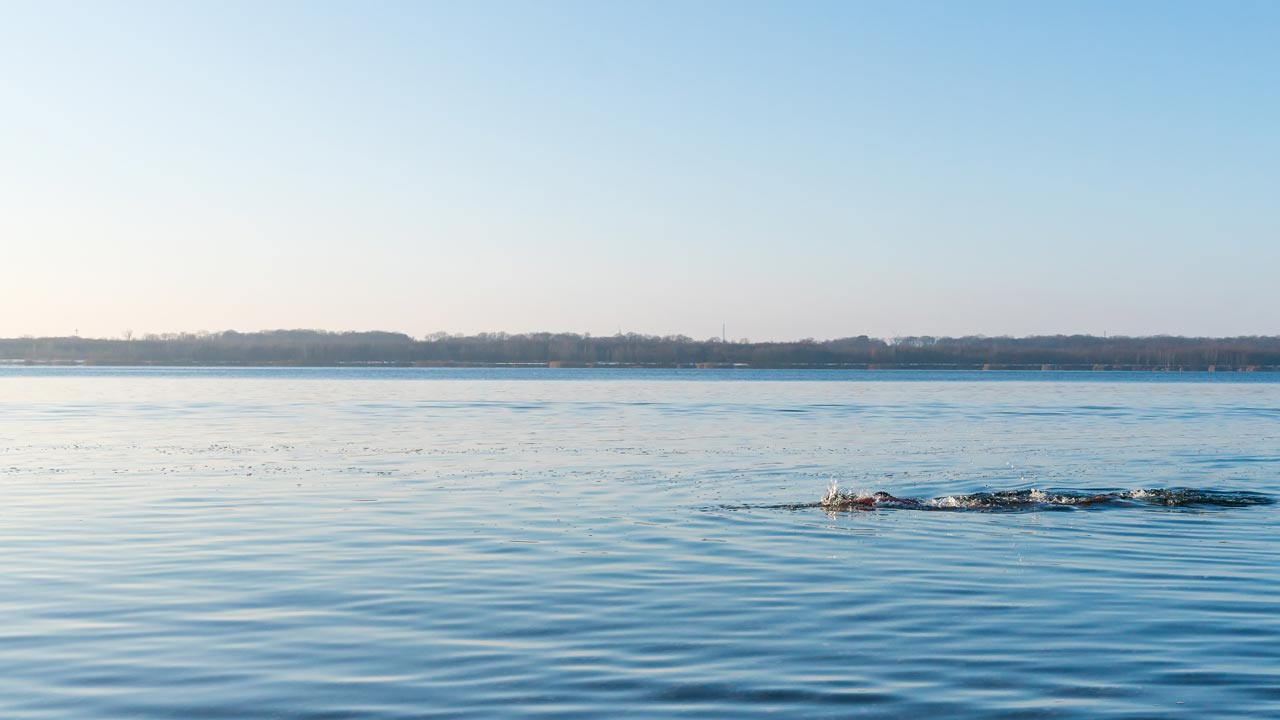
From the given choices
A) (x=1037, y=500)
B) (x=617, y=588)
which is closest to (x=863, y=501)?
(x=1037, y=500)

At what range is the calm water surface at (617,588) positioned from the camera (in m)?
10.5

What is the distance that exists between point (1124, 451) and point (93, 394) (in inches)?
2441

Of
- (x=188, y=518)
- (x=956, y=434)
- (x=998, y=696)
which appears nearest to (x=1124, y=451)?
(x=956, y=434)

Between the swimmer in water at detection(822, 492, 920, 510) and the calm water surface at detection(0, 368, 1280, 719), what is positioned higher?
the swimmer in water at detection(822, 492, 920, 510)

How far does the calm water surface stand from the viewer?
10.5 metres

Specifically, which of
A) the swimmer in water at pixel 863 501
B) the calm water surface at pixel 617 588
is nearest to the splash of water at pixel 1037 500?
the swimmer in water at pixel 863 501

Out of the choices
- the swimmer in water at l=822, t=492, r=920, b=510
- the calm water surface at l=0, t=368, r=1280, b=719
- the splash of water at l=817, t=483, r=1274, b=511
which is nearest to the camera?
the calm water surface at l=0, t=368, r=1280, b=719

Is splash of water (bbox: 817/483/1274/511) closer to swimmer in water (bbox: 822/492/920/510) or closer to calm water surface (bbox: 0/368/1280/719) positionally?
swimmer in water (bbox: 822/492/920/510)

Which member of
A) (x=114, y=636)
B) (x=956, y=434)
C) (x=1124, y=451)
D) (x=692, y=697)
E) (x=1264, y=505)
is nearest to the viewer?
(x=692, y=697)

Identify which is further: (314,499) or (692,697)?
(314,499)

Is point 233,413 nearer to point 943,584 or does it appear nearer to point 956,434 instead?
point 956,434

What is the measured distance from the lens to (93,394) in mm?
78562

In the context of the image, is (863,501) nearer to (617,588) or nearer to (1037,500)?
(1037,500)

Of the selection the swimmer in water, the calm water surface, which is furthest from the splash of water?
the calm water surface
